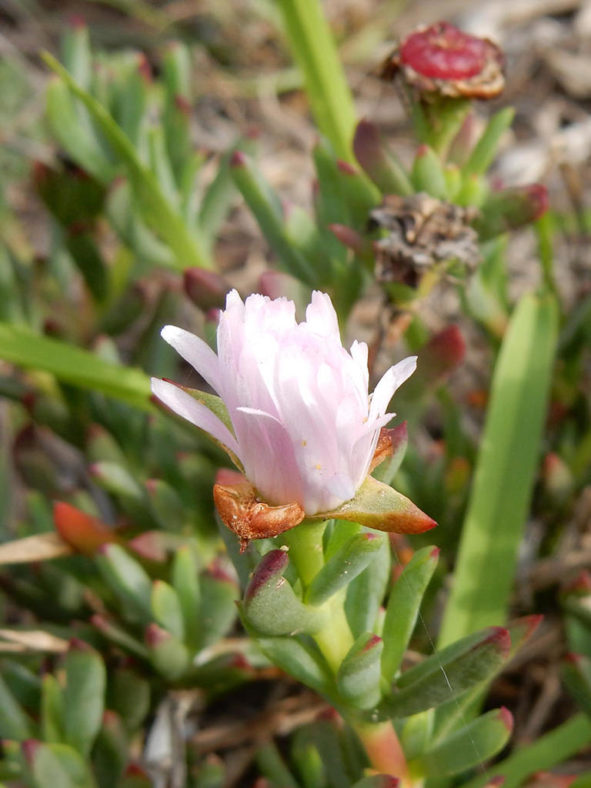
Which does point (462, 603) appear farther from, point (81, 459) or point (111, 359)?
A: point (81, 459)

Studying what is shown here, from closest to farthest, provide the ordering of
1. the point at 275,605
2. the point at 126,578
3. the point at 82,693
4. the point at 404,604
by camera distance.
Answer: the point at 275,605, the point at 404,604, the point at 82,693, the point at 126,578

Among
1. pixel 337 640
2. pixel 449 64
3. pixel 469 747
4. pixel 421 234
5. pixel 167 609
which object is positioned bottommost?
pixel 469 747

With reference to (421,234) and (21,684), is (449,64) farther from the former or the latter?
(21,684)

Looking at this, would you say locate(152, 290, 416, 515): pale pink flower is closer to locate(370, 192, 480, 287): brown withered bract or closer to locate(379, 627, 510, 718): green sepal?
locate(379, 627, 510, 718): green sepal

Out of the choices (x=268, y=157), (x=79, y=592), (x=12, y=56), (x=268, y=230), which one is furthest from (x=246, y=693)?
(x=12, y=56)

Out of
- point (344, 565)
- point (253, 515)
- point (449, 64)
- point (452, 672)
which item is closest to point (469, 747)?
point (452, 672)

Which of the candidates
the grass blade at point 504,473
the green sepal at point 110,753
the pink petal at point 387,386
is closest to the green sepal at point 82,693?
the green sepal at point 110,753
